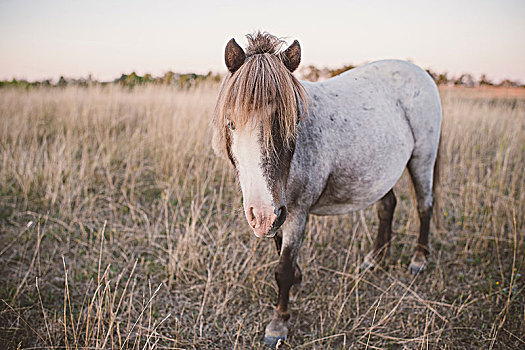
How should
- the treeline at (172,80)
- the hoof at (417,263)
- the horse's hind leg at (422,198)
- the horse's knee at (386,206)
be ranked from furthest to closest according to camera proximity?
the treeline at (172,80) → the horse's knee at (386,206) → the hoof at (417,263) → the horse's hind leg at (422,198)

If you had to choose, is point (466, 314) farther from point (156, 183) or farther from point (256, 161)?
point (156, 183)

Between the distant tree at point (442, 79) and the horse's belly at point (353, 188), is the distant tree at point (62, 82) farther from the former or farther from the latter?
the distant tree at point (442, 79)

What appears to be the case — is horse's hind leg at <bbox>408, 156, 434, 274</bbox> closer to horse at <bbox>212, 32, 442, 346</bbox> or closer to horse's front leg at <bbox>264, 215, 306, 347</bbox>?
horse at <bbox>212, 32, 442, 346</bbox>

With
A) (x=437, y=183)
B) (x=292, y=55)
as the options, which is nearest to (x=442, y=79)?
(x=437, y=183)

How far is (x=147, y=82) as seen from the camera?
30.1 feet

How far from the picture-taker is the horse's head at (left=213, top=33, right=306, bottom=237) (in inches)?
65.5

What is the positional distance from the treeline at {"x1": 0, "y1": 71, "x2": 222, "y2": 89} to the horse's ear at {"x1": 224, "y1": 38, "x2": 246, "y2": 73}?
21.4ft

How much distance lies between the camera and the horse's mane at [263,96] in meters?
1.67

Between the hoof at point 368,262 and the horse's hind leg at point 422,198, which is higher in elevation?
the horse's hind leg at point 422,198

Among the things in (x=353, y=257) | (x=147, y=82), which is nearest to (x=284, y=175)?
(x=353, y=257)

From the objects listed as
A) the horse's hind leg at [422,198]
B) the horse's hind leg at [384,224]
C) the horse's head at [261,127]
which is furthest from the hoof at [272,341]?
the horse's hind leg at [422,198]

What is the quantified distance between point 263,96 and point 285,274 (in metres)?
1.33

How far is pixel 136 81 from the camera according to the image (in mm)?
9195

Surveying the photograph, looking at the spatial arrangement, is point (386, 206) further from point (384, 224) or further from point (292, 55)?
point (292, 55)
